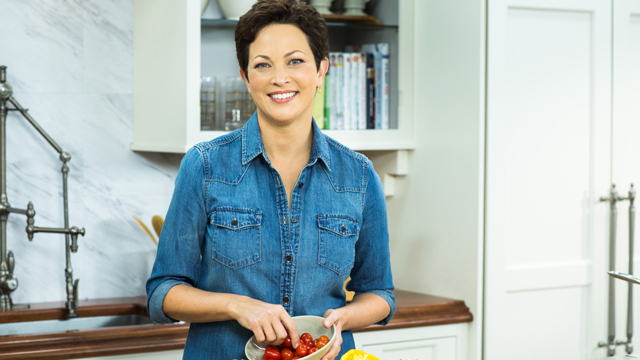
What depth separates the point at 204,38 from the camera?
2.02 metres

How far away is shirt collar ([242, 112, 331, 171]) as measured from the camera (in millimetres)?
1252

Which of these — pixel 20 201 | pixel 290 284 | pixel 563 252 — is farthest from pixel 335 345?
pixel 20 201

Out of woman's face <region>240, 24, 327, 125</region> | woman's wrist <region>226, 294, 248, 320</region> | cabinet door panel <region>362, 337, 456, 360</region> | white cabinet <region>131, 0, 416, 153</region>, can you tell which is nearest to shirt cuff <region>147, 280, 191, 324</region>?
woman's wrist <region>226, 294, 248, 320</region>

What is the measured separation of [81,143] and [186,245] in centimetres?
114

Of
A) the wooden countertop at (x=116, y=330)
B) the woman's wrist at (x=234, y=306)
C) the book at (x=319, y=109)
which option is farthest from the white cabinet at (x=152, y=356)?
the book at (x=319, y=109)

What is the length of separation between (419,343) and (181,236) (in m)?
1.12

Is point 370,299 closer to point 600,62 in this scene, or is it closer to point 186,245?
point 186,245

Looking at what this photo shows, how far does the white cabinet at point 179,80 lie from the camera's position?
6.50ft

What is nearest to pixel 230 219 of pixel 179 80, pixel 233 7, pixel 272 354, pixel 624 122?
pixel 272 354

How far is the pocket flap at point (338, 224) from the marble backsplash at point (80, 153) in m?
1.16

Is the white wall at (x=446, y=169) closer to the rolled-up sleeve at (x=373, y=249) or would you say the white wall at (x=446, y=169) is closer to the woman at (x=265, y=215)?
the rolled-up sleeve at (x=373, y=249)

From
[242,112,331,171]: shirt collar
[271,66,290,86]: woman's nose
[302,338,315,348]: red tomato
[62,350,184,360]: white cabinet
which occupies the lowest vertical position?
[62,350,184,360]: white cabinet

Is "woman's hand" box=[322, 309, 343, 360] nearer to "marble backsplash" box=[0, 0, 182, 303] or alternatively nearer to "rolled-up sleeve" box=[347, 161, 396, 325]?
"rolled-up sleeve" box=[347, 161, 396, 325]

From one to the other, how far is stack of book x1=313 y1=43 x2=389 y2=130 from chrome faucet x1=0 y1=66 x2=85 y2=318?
84 centimetres
